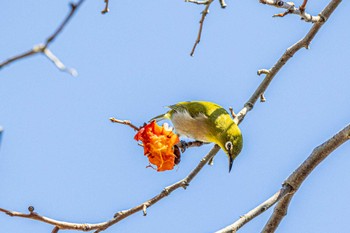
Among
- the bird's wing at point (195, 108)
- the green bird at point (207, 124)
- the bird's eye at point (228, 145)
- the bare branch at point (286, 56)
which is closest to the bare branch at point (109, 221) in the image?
the bare branch at point (286, 56)

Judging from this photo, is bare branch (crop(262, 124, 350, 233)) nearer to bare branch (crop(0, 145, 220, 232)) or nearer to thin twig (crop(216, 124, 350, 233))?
thin twig (crop(216, 124, 350, 233))

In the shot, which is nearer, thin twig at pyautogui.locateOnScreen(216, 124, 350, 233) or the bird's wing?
thin twig at pyautogui.locateOnScreen(216, 124, 350, 233)

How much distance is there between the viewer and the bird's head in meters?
7.27

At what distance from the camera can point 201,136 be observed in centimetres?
802

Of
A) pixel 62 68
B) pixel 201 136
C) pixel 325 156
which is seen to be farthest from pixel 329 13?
pixel 62 68

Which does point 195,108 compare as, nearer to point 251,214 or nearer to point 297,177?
point 297,177

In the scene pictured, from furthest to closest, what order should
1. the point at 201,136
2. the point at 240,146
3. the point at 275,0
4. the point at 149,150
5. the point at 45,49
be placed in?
1. the point at 201,136
2. the point at 240,146
3. the point at 149,150
4. the point at 275,0
5. the point at 45,49

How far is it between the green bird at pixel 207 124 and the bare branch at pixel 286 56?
167cm

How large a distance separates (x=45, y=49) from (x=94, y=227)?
234cm

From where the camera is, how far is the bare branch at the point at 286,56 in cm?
526

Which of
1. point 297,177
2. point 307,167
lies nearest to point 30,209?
point 297,177

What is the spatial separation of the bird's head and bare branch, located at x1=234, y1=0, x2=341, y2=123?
1.65 m

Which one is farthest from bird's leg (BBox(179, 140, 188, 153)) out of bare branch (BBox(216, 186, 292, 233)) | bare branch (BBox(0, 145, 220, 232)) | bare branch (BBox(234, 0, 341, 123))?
bare branch (BBox(216, 186, 292, 233))

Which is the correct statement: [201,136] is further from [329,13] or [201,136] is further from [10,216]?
[10,216]
